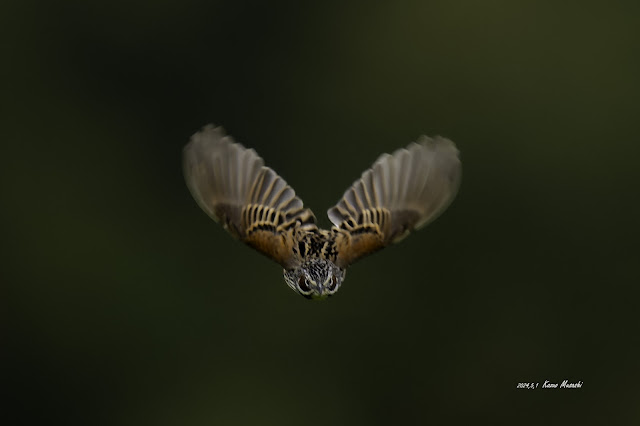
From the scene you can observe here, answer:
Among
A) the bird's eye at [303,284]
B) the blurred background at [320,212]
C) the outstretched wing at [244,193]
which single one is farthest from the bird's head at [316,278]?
the blurred background at [320,212]

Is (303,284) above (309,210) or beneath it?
beneath

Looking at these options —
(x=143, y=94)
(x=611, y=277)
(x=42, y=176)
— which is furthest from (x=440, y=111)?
(x=42, y=176)

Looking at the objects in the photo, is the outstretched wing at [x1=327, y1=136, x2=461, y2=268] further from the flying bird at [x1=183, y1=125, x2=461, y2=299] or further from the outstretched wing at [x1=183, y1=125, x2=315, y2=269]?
the outstretched wing at [x1=183, y1=125, x2=315, y2=269]

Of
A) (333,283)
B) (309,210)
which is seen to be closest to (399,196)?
(309,210)

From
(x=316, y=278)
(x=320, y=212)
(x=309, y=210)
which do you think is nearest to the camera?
(x=316, y=278)

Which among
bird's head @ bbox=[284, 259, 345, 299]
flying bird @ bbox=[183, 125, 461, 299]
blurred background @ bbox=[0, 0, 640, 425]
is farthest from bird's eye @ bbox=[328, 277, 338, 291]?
blurred background @ bbox=[0, 0, 640, 425]

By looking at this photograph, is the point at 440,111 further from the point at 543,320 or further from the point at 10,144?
the point at 10,144

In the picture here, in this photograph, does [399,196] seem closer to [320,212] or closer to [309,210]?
[309,210]
